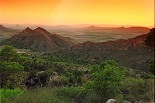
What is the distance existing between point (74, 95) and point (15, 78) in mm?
9818

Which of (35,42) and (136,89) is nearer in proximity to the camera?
(136,89)

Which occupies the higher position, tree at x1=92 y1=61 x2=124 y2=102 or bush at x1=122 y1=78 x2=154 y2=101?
tree at x1=92 y1=61 x2=124 y2=102

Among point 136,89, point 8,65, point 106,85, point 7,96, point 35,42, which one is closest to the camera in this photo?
point 7,96

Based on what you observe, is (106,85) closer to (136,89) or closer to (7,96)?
(136,89)

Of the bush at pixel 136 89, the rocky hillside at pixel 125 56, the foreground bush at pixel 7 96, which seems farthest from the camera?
the rocky hillside at pixel 125 56

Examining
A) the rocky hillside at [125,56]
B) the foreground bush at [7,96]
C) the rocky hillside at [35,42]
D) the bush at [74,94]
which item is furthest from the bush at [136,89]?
the rocky hillside at [35,42]

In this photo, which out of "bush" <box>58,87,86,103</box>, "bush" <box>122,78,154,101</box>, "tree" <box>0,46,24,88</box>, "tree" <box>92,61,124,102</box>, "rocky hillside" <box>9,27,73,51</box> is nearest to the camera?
"bush" <box>58,87,86,103</box>

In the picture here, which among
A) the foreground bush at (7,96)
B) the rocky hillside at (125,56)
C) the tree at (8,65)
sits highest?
the foreground bush at (7,96)

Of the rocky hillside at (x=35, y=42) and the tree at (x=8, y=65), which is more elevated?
the tree at (x=8, y=65)

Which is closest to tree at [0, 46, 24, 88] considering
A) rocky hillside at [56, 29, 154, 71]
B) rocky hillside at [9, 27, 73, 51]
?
rocky hillside at [56, 29, 154, 71]

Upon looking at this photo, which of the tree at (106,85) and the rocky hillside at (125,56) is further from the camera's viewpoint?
the rocky hillside at (125,56)

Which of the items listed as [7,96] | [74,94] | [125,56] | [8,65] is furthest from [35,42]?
[7,96]

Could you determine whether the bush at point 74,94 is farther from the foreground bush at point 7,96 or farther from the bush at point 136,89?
the foreground bush at point 7,96

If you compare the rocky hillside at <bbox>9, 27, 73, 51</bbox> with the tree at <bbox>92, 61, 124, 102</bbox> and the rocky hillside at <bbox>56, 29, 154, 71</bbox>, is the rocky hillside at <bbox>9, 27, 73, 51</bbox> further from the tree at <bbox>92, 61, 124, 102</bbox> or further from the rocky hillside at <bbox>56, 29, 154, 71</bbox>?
the tree at <bbox>92, 61, 124, 102</bbox>
